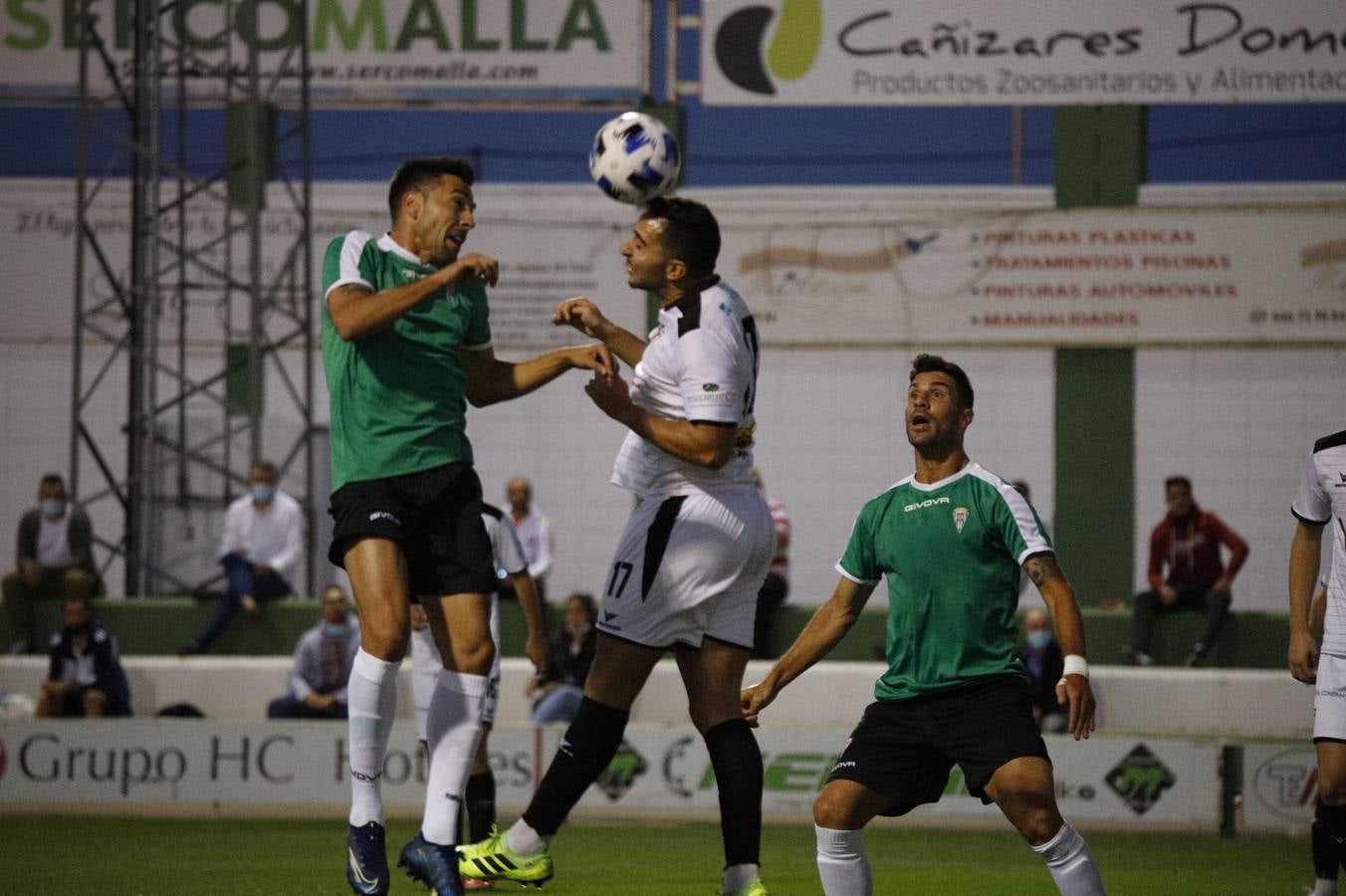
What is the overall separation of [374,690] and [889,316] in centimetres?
1497

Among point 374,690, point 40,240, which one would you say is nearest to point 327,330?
point 374,690

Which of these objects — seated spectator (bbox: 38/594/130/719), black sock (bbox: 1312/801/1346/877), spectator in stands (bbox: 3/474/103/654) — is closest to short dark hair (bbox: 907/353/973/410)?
black sock (bbox: 1312/801/1346/877)

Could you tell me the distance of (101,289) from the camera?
21.5 m

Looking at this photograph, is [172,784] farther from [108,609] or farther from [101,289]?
[101,289]

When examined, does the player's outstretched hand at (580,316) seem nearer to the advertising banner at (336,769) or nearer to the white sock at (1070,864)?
the white sock at (1070,864)

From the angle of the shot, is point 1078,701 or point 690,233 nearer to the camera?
point 1078,701

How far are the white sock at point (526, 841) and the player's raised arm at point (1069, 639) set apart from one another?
1.93 meters

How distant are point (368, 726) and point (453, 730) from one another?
0.85 ft

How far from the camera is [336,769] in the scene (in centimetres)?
1348

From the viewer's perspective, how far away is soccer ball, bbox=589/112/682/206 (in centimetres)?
671

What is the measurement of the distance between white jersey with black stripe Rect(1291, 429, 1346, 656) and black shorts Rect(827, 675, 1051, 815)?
1935 mm

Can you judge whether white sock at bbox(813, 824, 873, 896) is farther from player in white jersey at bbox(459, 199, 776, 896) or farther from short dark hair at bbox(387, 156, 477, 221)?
short dark hair at bbox(387, 156, 477, 221)

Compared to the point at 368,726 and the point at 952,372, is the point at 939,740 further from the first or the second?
the point at 368,726

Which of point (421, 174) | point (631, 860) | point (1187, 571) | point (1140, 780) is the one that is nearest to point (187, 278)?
point (1187, 571)
